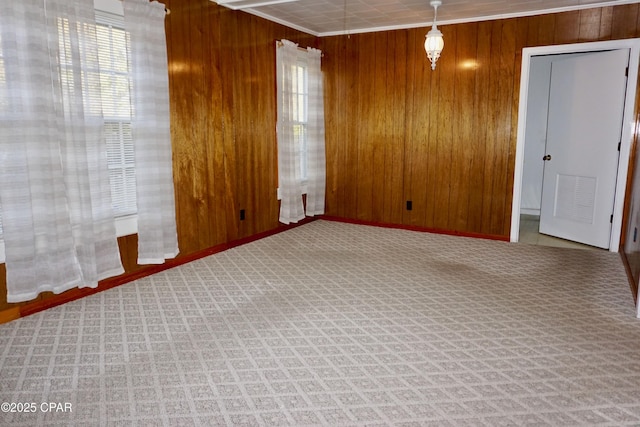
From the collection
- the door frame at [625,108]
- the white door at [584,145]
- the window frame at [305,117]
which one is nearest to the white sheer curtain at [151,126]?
the window frame at [305,117]

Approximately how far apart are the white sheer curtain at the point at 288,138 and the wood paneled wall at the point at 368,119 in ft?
0.36

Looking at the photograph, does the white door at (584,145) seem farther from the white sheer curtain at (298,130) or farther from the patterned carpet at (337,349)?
the white sheer curtain at (298,130)

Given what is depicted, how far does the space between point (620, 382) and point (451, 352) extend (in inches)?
32.8

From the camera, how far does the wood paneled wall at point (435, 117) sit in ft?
16.3

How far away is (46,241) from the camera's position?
9.93ft

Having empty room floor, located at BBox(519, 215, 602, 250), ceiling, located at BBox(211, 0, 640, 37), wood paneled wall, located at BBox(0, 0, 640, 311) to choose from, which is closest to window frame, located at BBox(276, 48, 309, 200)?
wood paneled wall, located at BBox(0, 0, 640, 311)

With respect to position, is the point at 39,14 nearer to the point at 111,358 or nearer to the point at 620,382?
the point at 111,358

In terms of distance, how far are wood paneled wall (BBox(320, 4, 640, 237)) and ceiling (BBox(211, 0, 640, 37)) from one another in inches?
4.0

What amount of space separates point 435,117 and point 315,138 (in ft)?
5.03

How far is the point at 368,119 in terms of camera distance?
5.94 metres

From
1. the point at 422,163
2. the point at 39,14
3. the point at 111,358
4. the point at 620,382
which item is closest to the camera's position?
the point at 620,382

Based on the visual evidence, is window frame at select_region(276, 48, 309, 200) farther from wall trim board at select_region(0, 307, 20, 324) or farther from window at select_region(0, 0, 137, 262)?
wall trim board at select_region(0, 307, 20, 324)

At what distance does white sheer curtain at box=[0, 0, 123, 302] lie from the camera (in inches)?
111

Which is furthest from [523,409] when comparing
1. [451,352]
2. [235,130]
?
[235,130]
